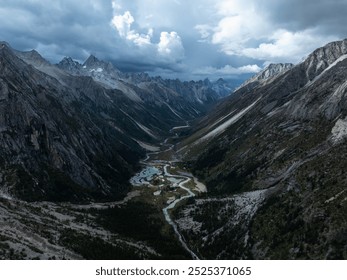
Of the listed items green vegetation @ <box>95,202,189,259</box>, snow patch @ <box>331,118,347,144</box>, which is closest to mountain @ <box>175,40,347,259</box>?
snow patch @ <box>331,118,347,144</box>


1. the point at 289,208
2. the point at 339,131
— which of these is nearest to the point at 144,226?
the point at 289,208

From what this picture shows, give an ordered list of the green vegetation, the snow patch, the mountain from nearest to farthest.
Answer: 1. the mountain
2. the green vegetation
3. the snow patch

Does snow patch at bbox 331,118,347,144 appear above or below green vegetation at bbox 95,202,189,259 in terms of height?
above

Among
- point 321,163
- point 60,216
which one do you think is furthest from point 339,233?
point 60,216

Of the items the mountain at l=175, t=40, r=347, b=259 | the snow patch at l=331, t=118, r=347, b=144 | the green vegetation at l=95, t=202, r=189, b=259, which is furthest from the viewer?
the snow patch at l=331, t=118, r=347, b=144

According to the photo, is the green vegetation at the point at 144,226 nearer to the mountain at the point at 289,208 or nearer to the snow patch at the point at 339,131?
the mountain at the point at 289,208

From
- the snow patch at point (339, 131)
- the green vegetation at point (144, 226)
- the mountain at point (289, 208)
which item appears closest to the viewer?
the mountain at point (289, 208)

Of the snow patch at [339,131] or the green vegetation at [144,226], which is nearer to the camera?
the green vegetation at [144,226]

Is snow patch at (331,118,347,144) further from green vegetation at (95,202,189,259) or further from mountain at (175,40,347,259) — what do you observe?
green vegetation at (95,202,189,259)

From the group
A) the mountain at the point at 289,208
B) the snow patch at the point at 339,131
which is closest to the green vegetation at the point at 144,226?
the mountain at the point at 289,208

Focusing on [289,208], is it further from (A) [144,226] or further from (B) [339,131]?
(A) [144,226]

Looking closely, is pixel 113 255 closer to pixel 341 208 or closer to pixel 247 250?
pixel 247 250
